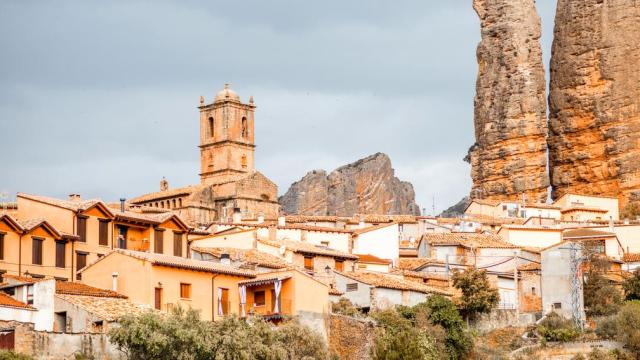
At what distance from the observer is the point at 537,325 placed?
67.3 m

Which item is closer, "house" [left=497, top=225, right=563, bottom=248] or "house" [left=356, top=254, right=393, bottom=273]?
"house" [left=356, top=254, right=393, bottom=273]

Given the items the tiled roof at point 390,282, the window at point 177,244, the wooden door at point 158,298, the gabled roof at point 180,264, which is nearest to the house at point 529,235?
the tiled roof at point 390,282

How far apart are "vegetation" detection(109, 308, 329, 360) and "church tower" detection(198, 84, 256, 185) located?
71182 millimetres

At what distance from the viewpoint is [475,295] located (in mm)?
66750

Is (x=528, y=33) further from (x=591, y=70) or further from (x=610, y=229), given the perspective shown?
(x=610, y=229)

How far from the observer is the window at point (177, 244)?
212ft

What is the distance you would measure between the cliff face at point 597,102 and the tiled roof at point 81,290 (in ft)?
231

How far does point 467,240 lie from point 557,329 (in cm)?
1529

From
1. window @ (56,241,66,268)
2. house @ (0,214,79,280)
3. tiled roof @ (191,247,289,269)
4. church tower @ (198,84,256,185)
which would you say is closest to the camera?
house @ (0,214,79,280)

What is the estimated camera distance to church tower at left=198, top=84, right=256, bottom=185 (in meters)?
121

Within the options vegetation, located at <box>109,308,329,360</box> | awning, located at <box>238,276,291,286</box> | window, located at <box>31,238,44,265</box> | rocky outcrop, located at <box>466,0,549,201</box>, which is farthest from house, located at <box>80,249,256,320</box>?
rocky outcrop, located at <box>466,0,549,201</box>

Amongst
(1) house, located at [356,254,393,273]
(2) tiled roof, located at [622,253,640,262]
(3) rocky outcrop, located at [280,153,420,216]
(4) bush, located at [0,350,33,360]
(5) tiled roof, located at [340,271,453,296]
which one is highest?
(3) rocky outcrop, located at [280,153,420,216]

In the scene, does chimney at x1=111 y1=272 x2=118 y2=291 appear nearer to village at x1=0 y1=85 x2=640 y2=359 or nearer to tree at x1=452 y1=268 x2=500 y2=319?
village at x1=0 y1=85 x2=640 y2=359

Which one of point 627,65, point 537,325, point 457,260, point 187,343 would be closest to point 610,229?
point 457,260
